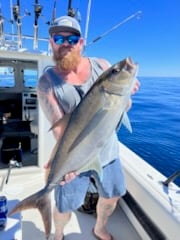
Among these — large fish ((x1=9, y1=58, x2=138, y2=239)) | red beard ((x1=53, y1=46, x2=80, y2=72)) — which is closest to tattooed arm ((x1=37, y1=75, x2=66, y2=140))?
red beard ((x1=53, y1=46, x2=80, y2=72))

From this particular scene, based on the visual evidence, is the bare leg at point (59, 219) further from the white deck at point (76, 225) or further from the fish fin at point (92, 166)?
the fish fin at point (92, 166)

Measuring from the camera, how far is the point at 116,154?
1584 millimetres

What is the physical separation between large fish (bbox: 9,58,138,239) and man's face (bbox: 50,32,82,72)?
37 cm

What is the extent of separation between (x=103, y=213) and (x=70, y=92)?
3.16ft

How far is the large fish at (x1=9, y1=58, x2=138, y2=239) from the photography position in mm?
980

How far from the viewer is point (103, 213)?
1.76 metres

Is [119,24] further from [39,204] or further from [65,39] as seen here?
[39,204]

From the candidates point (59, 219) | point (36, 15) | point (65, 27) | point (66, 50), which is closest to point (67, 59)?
point (66, 50)

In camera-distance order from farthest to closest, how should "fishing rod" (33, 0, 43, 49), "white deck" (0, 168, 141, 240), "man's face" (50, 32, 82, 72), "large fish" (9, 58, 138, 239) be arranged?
1. "fishing rod" (33, 0, 43, 49)
2. "white deck" (0, 168, 141, 240)
3. "man's face" (50, 32, 82, 72)
4. "large fish" (9, 58, 138, 239)

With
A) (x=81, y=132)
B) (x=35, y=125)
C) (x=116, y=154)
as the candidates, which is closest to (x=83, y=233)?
(x=116, y=154)

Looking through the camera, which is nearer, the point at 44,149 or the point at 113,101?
the point at 113,101

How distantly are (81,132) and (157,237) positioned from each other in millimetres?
1074

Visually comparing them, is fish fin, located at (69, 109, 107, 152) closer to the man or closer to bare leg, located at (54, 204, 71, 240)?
the man

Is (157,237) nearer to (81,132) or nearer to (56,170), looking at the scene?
(56,170)
